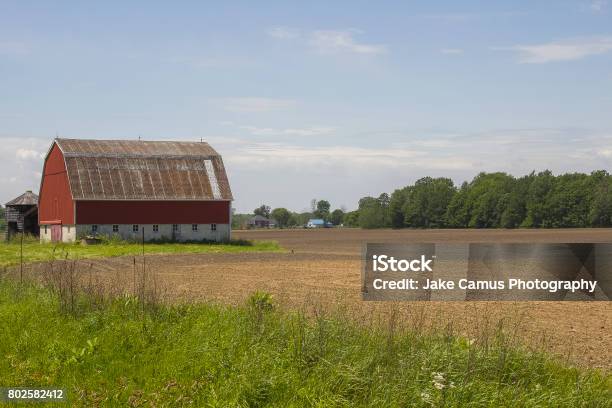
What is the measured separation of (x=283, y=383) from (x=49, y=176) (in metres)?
57.8

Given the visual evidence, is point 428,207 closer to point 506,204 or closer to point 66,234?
point 506,204

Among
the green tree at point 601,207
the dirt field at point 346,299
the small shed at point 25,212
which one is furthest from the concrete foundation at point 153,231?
the green tree at point 601,207

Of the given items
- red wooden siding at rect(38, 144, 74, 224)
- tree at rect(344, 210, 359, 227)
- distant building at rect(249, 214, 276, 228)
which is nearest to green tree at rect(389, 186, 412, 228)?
tree at rect(344, 210, 359, 227)

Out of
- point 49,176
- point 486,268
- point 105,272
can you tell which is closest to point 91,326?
point 105,272

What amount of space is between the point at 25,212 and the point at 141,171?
15.6 metres

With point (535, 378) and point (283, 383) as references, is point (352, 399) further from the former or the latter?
point (535, 378)

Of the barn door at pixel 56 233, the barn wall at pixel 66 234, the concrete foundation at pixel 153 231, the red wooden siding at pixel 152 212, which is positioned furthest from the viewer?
the barn door at pixel 56 233

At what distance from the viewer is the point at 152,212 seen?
58562mm

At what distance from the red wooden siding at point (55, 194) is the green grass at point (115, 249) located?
3390mm

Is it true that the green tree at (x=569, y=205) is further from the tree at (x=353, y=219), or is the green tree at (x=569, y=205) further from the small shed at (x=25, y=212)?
the small shed at (x=25, y=212)

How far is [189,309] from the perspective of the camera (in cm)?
1500

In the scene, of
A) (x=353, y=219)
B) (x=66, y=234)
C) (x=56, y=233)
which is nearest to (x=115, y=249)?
(x=66, y=234)

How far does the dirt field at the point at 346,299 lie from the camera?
15.8 meters

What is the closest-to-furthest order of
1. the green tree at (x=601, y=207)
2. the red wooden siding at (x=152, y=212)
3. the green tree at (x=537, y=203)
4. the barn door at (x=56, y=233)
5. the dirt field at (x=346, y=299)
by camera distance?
the dirt field at (x=346, y=299) < the red wooden siding at (x=152, y=212) < the barn door at (x=56, y=233) < the green tree at (x=601, y=207) < the green tree at (x=537, y=203)
